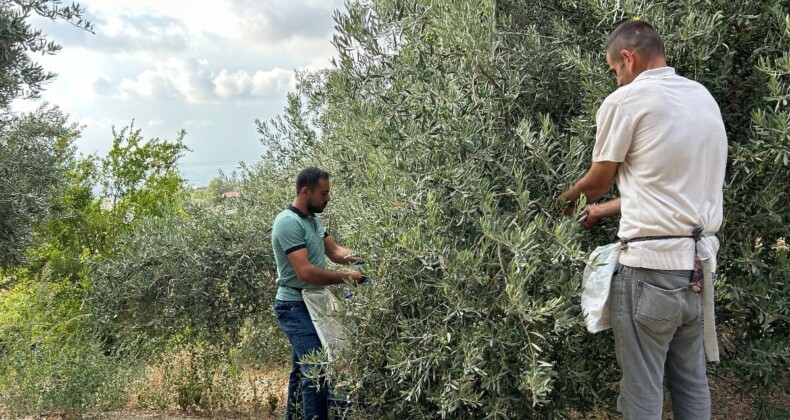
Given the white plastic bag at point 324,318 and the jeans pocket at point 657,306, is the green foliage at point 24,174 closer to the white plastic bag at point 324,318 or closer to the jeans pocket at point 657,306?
the white plastic bag at point 324,318

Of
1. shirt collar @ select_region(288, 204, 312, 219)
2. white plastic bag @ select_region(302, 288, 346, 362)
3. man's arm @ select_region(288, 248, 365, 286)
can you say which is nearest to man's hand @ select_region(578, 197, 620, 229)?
white plastic bag @ select_region(302, 288, 346, 362)

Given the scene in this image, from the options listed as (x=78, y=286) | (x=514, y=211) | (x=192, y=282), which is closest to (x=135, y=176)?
(x=78, y=286)

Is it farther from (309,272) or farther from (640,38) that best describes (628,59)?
(309,272)

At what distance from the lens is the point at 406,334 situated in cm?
322

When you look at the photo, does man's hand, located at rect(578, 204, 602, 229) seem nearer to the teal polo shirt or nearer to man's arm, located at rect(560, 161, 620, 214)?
man's arm, located at rect(560, 161, 620, 214)

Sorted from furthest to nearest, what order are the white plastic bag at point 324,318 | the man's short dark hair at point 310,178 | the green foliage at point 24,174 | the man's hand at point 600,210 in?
the green foliage at point 24,174, the man's short dark hair at point 310,178, the white plastic bag at point 324,318, the man's hand at point 600,210

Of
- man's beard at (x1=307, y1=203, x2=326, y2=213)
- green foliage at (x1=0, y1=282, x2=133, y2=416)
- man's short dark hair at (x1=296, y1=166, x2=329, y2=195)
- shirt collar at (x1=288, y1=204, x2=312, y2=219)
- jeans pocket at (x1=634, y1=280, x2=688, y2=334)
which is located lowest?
green foliage at (x1=0, y1=282, x2=133, y2=416)

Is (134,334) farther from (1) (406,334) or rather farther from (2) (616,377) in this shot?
(2) (616,377)

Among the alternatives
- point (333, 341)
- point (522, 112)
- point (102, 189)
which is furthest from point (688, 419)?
point (102, 189)

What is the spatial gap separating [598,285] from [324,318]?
1896mm

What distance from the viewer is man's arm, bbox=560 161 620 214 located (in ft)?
9.70

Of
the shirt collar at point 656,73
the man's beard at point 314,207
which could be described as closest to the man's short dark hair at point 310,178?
the man's beard at point 314,207

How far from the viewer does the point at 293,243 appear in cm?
454

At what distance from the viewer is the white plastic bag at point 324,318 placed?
4.05 meters
